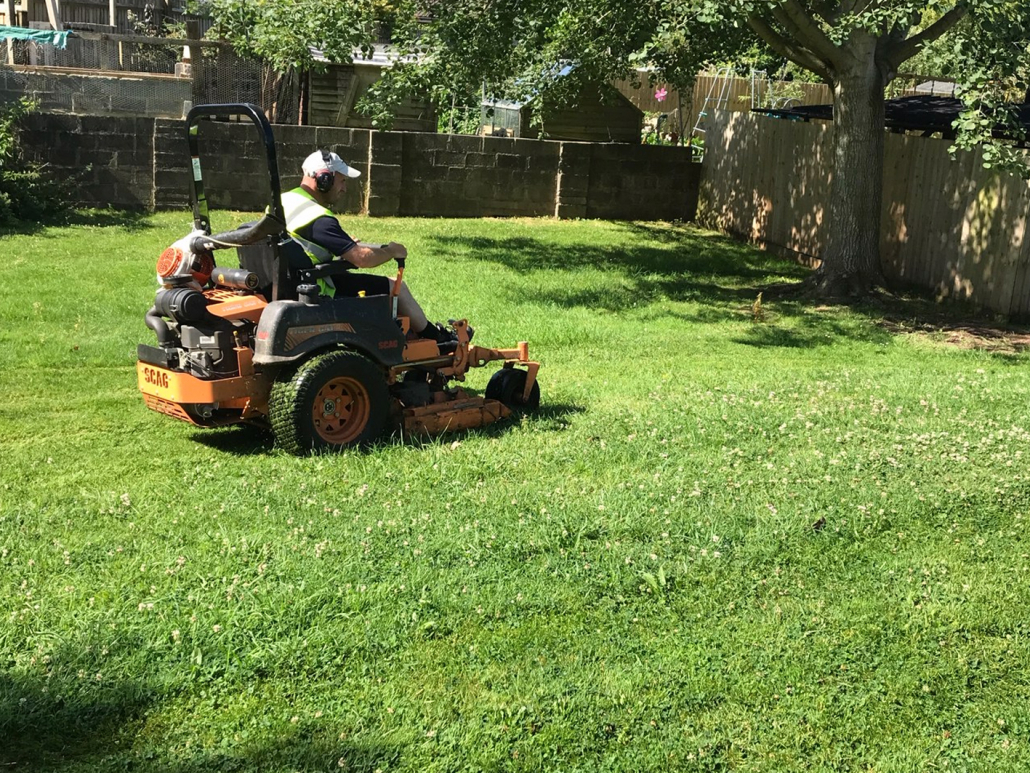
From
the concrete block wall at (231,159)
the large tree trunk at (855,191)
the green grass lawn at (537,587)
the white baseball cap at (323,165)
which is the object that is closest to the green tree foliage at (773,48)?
the large tree trunk at (855,191)

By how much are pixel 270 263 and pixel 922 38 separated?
9760mm

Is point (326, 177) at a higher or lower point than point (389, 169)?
lower

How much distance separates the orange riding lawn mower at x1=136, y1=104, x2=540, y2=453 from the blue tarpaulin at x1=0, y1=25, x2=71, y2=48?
1761 centimetres

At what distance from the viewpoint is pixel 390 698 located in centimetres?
452

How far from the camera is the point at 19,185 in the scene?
16328mm

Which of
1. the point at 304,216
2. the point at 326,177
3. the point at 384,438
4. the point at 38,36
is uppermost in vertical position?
the point at 38,36

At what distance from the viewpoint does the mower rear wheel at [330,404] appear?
23.2ft

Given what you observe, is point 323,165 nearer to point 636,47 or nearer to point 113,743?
point 113,743

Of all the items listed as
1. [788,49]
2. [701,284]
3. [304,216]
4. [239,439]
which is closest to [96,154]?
[701,284]

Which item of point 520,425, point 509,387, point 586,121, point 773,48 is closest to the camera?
point 520,425

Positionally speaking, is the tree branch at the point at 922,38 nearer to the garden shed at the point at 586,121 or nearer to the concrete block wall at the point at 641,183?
the concrete block wall at the point at 641,183

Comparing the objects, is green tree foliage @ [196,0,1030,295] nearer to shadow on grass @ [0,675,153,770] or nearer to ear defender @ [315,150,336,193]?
ear defender @ [315,150,336,193]

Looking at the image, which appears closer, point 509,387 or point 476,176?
point 509,387

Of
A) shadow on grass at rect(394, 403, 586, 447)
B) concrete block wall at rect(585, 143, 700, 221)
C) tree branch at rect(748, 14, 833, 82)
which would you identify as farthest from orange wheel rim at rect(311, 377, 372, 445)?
concrete block wall at rect(585, 143, 700, 221)
